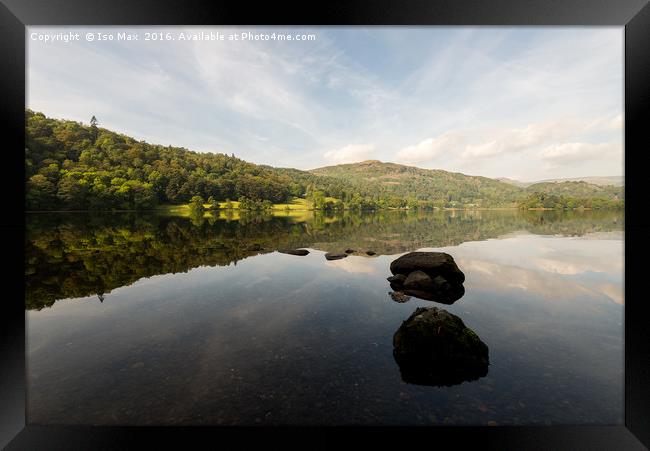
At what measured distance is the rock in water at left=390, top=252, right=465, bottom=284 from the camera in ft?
47.0

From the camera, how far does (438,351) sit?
24.2 ft

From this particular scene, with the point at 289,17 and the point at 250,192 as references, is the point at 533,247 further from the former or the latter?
the point at 250,192

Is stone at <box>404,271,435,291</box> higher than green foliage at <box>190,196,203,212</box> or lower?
lower

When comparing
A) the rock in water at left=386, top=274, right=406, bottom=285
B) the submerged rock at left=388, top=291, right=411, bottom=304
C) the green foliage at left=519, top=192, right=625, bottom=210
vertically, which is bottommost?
the submerged rock at left=388, top=291, right=411, bottom=304

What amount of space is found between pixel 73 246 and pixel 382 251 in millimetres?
28102

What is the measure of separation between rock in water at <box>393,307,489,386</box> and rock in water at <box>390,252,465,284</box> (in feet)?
22.3

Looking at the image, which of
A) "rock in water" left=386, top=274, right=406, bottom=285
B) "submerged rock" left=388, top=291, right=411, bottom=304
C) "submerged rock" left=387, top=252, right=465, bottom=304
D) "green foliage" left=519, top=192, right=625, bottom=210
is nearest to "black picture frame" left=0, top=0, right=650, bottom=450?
"submerged rock" left=388, top=291, right=411, bottom=304

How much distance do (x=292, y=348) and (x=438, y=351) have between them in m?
4.17

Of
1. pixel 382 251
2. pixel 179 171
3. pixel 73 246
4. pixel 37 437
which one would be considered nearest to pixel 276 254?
pixel 382 251

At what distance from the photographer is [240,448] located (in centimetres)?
403

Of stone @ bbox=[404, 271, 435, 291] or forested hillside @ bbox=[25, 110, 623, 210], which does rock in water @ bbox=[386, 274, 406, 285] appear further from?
forested hillside @ bbox=[25, 110, 623, 210]

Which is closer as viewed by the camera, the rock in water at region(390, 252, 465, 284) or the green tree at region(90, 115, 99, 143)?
the rock in water at region(390, 252, 465, 284)

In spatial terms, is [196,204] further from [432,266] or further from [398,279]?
[432,266]

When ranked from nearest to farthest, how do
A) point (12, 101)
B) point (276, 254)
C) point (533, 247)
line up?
point (12, 101)
point (276, 254)
point (533, 247)
